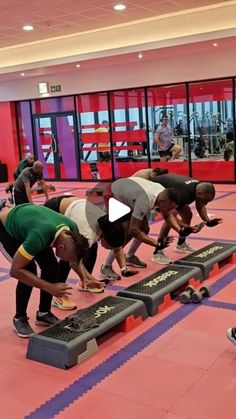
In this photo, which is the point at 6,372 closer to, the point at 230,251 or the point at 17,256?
the point at 17,256

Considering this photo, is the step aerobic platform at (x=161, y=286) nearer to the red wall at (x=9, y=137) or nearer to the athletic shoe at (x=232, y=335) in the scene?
the athletic shoe at (x=232, y=335)

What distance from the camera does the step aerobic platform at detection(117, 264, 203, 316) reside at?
404 centimetres

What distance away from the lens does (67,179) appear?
1445 centimetres

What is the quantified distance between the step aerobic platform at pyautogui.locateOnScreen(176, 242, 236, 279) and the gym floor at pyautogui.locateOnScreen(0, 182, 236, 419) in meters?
0.53

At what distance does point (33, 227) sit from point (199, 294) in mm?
1714

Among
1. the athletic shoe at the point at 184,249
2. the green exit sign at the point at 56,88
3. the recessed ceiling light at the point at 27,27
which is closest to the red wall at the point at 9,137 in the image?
the green exit sign at the point at 56,88

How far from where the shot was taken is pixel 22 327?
12.4 feet

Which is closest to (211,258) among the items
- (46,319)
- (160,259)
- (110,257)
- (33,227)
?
(160,259)

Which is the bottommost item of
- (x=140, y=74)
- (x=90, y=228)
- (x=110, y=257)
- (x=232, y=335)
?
(x=232, y=335)

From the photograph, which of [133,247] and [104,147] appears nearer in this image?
[133,247]

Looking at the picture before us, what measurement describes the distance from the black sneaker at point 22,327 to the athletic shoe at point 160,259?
200 cm

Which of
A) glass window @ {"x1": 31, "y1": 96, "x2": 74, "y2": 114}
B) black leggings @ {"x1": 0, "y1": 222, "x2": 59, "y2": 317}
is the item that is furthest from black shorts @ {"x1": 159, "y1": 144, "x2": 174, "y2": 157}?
black leggings @ {"x1": 0, "y1": 222, "x2": 59, "y2": 317}

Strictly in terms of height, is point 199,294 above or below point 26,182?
below

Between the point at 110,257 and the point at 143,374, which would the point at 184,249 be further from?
the point at 143,374
